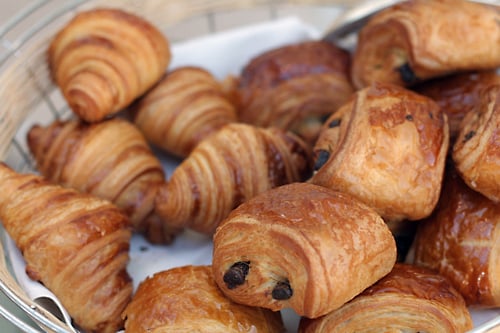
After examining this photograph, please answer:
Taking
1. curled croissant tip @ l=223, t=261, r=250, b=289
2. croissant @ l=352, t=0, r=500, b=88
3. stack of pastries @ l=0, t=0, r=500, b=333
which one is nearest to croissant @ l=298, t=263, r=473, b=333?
stack of pastries @ l=0, t=0, r=500, b=333

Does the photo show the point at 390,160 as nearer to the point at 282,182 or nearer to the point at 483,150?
the point at 483,150

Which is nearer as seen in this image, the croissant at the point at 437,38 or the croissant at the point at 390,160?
the croissant at the point at 390,160

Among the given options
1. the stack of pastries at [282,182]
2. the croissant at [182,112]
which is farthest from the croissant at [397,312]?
the croissant at [182,112]

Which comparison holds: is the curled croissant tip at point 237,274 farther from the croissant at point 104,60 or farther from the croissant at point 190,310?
the croissant at point 104,60

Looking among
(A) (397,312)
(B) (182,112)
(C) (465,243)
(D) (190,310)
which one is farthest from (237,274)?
(B) (182,112)

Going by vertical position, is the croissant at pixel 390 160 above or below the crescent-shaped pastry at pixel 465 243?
above
